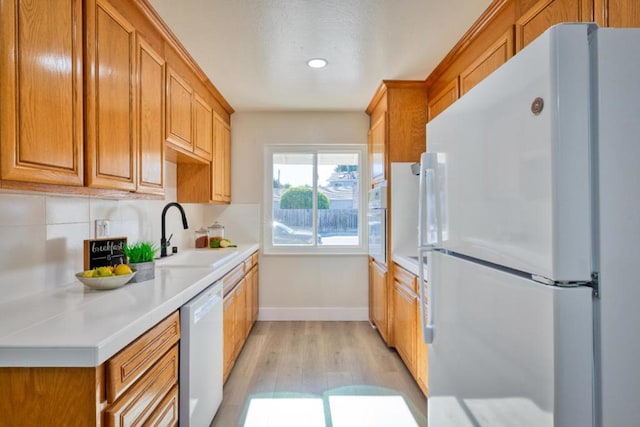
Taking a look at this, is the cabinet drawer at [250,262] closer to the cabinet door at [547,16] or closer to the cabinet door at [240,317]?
the cabinet door at [240,317]

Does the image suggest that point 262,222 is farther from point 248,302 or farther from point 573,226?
point 573,226

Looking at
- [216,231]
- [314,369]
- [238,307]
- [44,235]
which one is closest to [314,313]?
[314,369]

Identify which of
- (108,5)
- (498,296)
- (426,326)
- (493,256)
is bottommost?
(426,326)

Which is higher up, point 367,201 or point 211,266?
point 367,201

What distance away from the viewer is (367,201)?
381cm

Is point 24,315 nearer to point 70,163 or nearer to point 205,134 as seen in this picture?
point 70,163

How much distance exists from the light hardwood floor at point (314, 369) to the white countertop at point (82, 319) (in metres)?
1.04

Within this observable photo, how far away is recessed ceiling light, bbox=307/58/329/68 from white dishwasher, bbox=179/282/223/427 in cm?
171

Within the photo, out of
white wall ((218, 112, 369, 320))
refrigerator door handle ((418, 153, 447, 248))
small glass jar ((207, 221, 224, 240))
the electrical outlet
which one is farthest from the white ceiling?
small glass jar ((207, 221, 224, 240))

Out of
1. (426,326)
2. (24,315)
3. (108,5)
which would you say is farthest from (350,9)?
(24,315)

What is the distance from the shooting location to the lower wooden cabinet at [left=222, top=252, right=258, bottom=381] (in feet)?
7.75

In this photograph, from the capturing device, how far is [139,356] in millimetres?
1114

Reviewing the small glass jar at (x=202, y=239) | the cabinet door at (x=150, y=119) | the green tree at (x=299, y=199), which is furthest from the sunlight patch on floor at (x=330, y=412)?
the green tree at (x=299, y=199)

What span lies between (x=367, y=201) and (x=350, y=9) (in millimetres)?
2217
